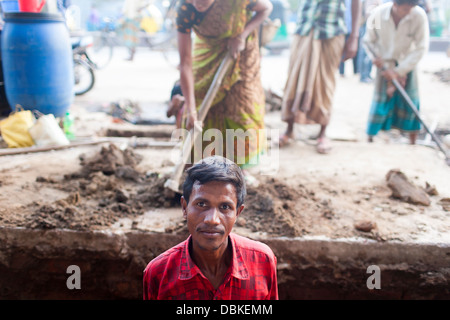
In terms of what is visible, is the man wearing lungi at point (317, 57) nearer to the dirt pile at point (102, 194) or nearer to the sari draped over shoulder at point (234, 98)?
the sari draped over shoulder at point (234, 98)

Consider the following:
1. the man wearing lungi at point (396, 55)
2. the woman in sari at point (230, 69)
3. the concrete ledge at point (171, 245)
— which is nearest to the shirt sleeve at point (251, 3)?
the woman in sari at point (230, 69)

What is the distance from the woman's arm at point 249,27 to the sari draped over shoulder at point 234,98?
0.15 ft

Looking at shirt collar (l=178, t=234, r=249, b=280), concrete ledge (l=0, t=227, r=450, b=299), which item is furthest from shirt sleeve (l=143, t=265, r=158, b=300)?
concrete ledge (l=0, t=227, r=450, b=299)

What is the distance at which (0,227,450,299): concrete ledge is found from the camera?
233 cm

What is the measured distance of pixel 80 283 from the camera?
2477mm

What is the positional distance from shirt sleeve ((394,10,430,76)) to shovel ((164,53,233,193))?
75.1 inches

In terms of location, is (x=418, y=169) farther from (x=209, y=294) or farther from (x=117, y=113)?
(x=117, y=113)

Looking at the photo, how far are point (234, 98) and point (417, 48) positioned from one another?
6.40 feet

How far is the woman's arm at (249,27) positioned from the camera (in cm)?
269

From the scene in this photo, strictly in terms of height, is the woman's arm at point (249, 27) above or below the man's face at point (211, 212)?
above

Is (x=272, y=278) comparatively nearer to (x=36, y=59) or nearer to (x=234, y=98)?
(x=234, y=98)
